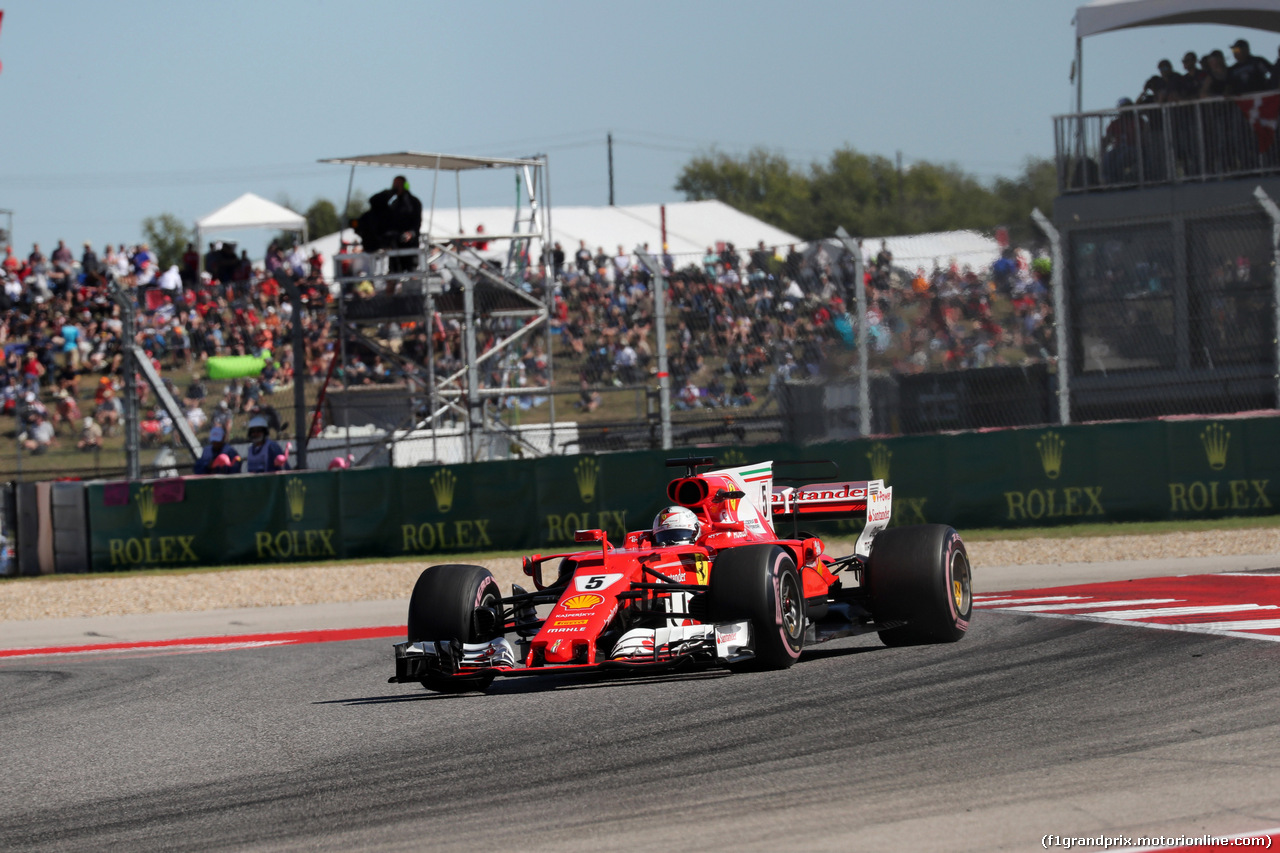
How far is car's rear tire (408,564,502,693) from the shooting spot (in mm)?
8219

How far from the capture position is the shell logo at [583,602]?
786 cm

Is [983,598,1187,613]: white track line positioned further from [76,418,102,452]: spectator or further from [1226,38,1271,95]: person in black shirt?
[76,418,102,452]: spectator

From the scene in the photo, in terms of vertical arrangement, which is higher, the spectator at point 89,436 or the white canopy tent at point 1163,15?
the white canopy tent at point 1163,15

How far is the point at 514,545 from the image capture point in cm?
1698

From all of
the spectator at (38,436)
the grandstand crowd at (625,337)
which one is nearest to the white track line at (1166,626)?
the grandstand crowd at (625,337)

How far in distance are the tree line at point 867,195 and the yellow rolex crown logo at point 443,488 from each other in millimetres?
6701

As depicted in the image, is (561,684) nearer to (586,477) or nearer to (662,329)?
(586,477)

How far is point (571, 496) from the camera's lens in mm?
16797

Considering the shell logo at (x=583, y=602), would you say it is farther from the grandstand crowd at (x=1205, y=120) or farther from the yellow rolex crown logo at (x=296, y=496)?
the grandstand crowd at (x=1205, y=120)

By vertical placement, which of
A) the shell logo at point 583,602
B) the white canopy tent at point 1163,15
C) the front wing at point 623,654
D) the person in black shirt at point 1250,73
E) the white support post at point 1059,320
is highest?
the white canopy tent at point 1163,15

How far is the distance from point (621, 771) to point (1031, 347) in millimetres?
11491

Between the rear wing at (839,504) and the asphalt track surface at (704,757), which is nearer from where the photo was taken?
the asphalt track surface at (704,757)

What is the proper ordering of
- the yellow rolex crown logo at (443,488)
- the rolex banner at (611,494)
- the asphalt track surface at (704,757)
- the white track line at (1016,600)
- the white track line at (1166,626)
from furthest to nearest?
the yellow rolex crown logo at (443,488), the rolex banner at (611,494), the white track line at (1016,600), the white track line at (1166,626), the asphalt track surface at (704,757)

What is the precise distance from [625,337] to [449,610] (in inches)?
380
